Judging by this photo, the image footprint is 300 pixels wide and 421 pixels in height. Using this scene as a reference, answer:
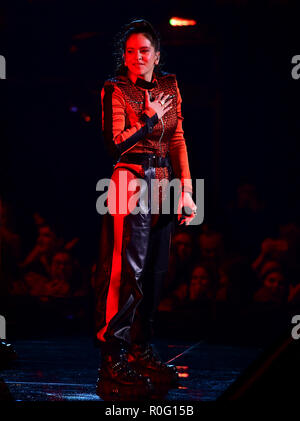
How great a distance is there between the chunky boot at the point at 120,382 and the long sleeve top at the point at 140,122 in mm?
748

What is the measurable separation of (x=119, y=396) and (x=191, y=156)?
4.36 meters

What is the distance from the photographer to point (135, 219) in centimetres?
272

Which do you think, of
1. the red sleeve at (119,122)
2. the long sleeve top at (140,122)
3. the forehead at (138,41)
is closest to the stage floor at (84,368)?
the long sleeve top at (140,122)

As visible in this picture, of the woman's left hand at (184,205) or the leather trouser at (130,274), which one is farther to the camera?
the woman's left hand at (184,205)

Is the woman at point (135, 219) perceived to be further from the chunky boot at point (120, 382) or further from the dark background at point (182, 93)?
the dark background at point (182, 93)

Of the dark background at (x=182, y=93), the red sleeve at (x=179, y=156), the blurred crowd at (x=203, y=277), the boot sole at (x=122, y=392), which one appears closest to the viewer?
the boot sole at (x=122, y=392)

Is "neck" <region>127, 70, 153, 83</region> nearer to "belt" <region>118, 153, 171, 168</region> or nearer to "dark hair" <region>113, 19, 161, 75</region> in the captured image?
"dark hair" <region>113, 19, 161, 75</region>

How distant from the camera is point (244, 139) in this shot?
267 inches

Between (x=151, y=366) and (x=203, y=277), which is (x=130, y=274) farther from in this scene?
(x=203, y=277)

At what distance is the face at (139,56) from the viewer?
2760 mm

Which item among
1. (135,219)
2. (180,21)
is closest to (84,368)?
(135,219)

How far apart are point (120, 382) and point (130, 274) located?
1.32ft

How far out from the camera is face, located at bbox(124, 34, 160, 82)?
2760mm
